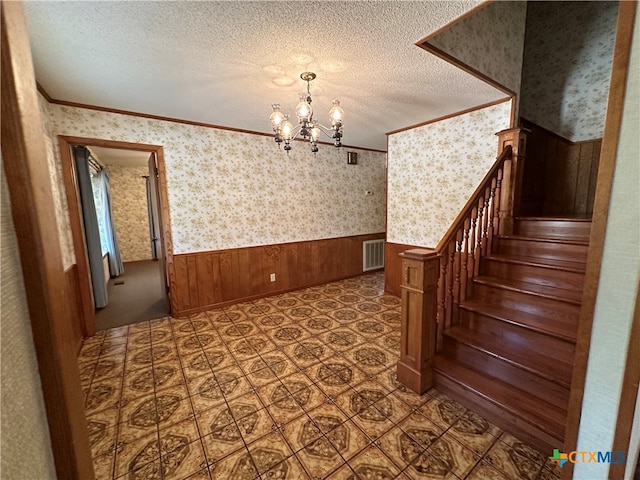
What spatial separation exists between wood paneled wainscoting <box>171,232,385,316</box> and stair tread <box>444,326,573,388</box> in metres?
2.63

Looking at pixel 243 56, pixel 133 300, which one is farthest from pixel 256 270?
pixel 243 56

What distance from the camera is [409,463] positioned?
57.1 inches

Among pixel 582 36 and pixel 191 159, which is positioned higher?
pixel 582 36

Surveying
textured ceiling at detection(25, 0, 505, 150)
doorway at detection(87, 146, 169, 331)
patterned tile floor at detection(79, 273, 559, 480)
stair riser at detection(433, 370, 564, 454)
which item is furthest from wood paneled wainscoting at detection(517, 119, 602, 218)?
doorway at detection(87, 146, 169, 331)

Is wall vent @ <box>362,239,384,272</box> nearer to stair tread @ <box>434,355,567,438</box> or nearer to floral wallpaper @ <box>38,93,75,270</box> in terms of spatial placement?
stair tread @ <box>434,355,567,438</box>

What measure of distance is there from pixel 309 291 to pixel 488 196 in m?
2.79

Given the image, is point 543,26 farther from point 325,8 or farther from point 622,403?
point 622,403

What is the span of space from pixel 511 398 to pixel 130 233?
26.0ft

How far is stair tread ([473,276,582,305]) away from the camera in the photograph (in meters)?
1.85

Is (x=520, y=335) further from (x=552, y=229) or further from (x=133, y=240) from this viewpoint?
(x=133, y=240)

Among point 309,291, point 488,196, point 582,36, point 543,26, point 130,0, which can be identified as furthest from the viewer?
point 309,291

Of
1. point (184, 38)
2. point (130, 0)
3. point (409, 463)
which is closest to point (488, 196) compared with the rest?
point (409, 463)

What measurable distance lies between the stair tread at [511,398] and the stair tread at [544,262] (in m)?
0.99

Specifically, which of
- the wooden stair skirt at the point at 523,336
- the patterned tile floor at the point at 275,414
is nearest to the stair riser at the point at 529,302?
the wooden stair skirt at the point at 523,336
